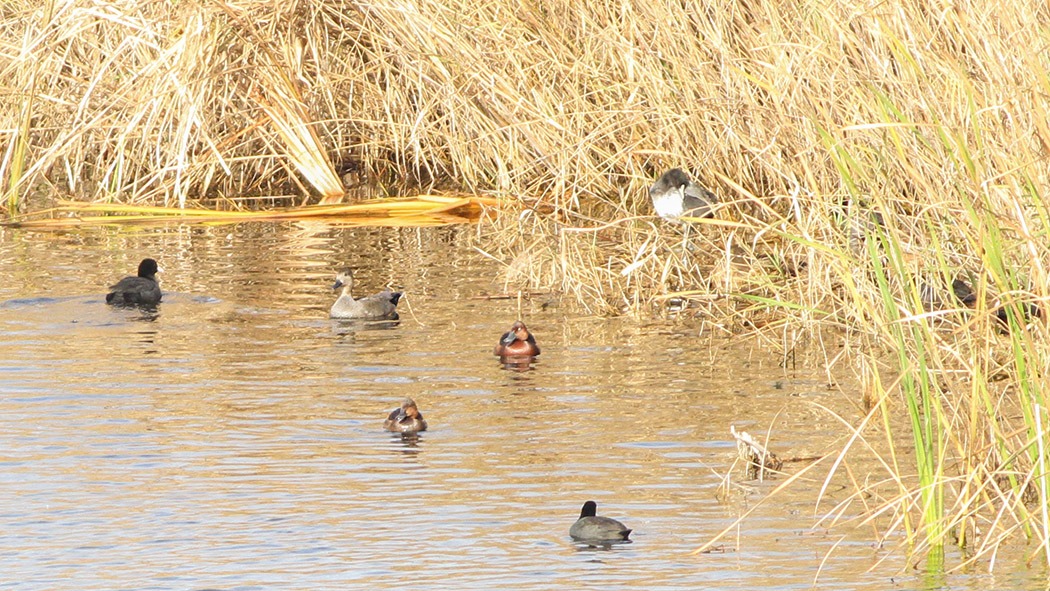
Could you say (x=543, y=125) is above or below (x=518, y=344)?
above

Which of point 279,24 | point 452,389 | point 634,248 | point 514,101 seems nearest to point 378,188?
point 279,24

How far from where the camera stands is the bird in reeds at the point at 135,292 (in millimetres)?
14047

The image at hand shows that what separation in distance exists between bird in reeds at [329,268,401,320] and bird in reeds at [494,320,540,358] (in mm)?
1983

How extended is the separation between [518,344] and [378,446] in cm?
263

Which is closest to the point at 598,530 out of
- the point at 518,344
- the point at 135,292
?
the point at 518,344

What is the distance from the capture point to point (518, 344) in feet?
38.9

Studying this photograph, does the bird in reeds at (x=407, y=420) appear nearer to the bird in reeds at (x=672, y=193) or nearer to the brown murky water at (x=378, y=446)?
the brown murky water at (x=378, y=446)

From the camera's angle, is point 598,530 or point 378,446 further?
point 378,446

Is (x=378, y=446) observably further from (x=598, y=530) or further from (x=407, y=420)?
(x=598, y=530)

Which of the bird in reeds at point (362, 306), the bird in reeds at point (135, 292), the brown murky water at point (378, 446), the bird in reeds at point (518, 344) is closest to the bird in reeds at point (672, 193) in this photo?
the brown murky water at point (378, 446)

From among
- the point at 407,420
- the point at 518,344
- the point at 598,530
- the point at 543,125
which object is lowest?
the point at 598,530

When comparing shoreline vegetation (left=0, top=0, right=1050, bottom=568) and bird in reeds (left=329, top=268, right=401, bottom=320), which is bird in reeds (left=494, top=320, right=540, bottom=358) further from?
bird in reeds (left=329, top=268, right=401, bottom=320)

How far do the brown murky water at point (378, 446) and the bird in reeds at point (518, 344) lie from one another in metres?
0.14

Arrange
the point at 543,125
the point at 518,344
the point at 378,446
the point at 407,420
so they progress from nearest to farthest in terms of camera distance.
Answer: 1. the point at 378,446
2. the point at 407,420
3. the point at 518,344
4. the point at 543,125
